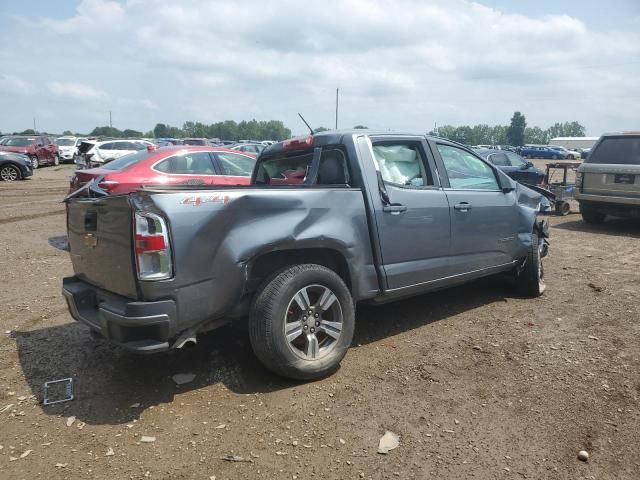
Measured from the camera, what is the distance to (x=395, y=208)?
403 cm

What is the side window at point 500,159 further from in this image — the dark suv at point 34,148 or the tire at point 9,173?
the dark suv at point 34,148

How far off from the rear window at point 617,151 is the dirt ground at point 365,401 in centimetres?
552

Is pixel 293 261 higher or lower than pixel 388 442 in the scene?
higher

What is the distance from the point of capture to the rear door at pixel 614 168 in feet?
30.7

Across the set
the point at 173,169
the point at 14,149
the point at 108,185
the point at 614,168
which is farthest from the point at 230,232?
the point at 14,149

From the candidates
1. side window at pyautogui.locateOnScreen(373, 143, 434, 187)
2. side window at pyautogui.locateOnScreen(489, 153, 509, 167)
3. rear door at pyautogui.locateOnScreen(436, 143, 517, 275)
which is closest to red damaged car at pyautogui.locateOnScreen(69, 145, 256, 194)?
side window at pyautogui.locateOnScreen(373, 143, 434, 187)

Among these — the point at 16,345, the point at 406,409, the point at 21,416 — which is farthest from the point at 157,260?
the point at 16,345

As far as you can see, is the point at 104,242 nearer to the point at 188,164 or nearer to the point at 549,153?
the point at 188,164

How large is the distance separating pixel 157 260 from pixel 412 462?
6.14 feet

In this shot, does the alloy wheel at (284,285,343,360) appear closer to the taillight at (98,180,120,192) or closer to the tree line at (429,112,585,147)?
the taillight at (98,180,120,192)

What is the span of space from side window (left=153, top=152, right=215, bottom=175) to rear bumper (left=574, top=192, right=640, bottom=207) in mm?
7624

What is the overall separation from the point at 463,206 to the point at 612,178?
6.80m

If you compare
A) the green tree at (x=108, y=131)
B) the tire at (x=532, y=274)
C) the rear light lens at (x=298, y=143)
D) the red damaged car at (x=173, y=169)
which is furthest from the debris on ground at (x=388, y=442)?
the green tree at (x=108, y=131)

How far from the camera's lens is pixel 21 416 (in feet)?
10.3
